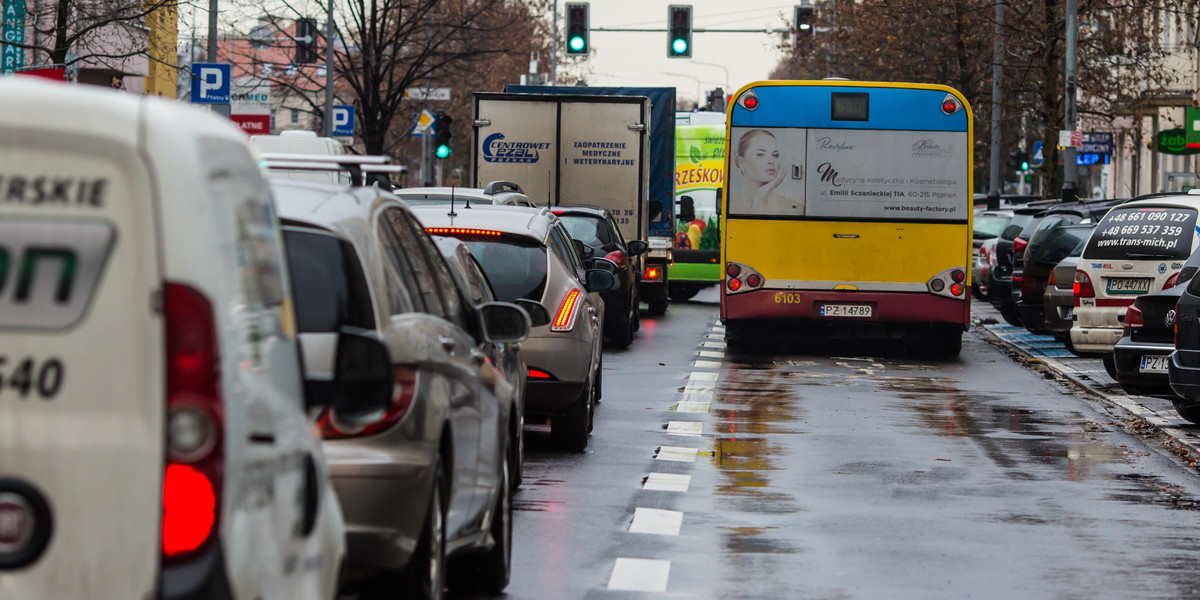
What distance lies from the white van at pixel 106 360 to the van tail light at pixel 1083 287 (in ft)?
52.1

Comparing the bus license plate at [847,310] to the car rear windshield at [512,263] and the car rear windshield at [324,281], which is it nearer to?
the car rear windshield at [512,263]

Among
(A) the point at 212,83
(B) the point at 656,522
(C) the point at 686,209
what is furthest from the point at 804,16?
(B) the point at 656,522

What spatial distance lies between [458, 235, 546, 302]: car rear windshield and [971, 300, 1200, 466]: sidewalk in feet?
14.1

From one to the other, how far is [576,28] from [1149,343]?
23.0m

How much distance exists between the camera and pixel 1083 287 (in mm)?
18516

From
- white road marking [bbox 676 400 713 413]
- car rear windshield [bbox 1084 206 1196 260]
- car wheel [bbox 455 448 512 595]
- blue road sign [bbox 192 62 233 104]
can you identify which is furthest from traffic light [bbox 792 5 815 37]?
car wheel [bbox 455 448 512 595]

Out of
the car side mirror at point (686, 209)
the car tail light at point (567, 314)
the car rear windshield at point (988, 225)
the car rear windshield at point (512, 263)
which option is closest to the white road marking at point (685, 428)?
the car tail light at point (567, 314)

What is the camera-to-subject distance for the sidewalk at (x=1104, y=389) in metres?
13.6

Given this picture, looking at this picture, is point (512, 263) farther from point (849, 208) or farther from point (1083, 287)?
point (849, 208)

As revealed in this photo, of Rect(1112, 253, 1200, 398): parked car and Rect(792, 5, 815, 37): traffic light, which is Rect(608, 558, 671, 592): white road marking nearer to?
Rect(1112, 253, 1200, 398): parked car

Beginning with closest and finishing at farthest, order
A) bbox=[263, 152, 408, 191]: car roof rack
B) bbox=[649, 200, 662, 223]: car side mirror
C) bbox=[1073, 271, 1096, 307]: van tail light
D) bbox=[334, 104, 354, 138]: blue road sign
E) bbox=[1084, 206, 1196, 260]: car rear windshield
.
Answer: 1. bbox=[263, 152, 408, 191]: car roof rack
2. bbox=[1084, 206, 1196, 260]: car rear windshield
3. bbox=[1073, 271, 1096, 307]: van tail light
4. bbox=[649, 200, 662, 223]: car side mirror
5. bbox=[334, 104, 354, 138]: blue road sign

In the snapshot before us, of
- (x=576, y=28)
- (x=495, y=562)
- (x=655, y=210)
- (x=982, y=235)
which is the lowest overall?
(x=495, y=562)

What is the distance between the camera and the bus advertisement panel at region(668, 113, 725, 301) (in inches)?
1257

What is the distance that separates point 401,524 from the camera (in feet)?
18.6
